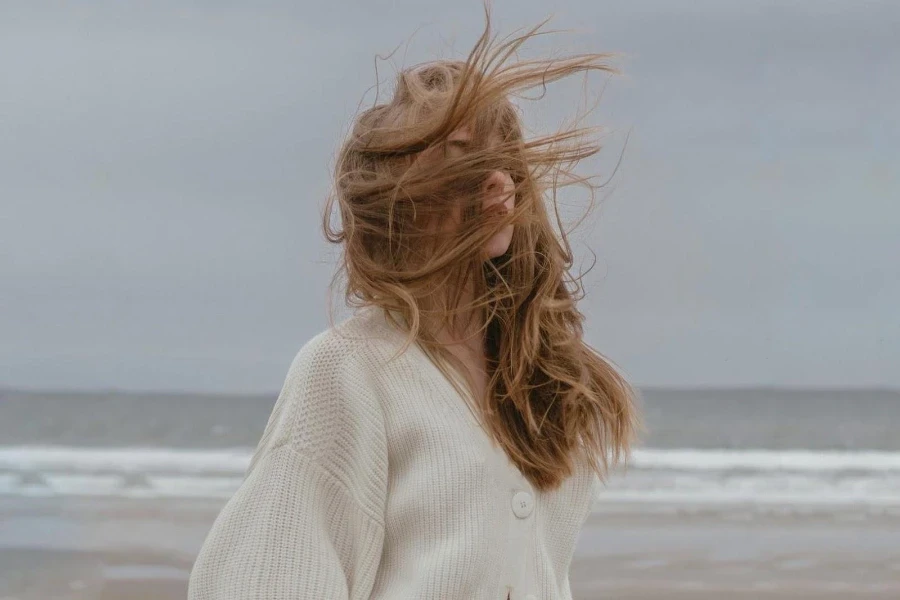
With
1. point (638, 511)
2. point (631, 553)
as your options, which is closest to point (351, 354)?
point (631, 553)

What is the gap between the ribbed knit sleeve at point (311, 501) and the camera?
94 centimetres

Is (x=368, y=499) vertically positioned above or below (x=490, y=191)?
below

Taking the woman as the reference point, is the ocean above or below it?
below

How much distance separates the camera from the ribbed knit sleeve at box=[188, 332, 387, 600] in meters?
0.94

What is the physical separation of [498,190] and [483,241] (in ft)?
0.17

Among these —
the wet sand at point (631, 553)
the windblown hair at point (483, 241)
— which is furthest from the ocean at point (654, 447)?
the windblown hair at point (483, 241)

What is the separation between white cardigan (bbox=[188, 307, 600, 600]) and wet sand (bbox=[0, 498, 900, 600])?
7.20 feet

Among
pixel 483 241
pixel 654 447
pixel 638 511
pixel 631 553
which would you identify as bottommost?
pixel 654 447

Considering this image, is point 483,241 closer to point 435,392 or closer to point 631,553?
point 435,392

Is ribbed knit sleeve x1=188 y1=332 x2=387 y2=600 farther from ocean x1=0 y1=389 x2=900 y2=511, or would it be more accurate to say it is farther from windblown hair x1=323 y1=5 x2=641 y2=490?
ocean x1=0 y1=389 x2=900 y2=511

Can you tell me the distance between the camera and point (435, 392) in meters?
1.04

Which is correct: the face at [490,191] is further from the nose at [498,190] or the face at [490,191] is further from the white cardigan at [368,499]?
the white cardigan at [368,499]

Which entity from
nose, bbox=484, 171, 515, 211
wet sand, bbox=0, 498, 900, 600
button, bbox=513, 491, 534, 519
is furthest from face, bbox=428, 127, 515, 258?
wet sand, bbox=0, 498, 900, 600

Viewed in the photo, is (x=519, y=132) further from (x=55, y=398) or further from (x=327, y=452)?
(x=55, y=398)
